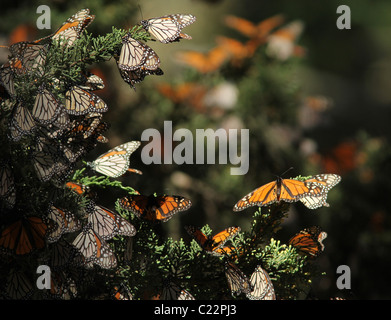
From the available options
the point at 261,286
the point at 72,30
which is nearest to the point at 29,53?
the point at 72,30

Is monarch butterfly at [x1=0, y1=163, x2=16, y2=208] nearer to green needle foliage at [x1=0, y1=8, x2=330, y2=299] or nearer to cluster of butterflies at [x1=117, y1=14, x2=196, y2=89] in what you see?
green needle foliage at [x1=0, y1=8, x2=330, y2=299]

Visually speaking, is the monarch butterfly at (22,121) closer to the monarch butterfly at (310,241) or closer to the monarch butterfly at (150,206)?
the monarch butterfly at (150,206)

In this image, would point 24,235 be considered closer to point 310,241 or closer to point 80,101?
point 80,101

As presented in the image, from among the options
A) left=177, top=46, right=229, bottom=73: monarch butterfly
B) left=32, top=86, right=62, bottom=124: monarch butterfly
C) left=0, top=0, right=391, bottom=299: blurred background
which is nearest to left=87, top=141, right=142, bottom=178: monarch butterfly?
left=32, top=86, right=62, bottom=124: monarch butterfly

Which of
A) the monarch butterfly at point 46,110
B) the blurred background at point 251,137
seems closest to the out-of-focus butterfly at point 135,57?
the monarch butterfly at point 46,110

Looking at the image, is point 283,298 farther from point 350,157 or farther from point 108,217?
point 350,157

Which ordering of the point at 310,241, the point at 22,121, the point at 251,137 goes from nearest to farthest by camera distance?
the point at 22,121 → the point at 310,241 → the point at 251,137
